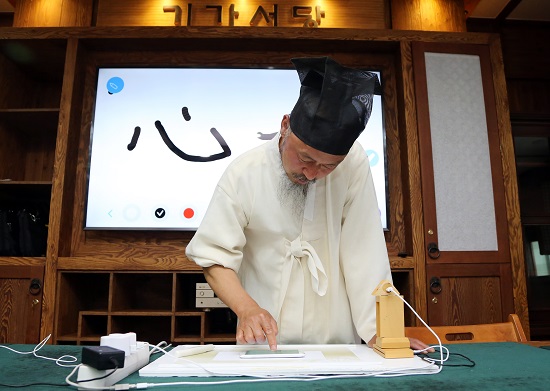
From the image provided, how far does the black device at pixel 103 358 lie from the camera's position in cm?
76

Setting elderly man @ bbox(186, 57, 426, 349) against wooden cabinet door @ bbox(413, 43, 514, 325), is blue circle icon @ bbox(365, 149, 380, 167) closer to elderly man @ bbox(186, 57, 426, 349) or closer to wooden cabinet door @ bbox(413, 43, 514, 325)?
wooden cabinet door @ bbox(413, 43, 514, 325)

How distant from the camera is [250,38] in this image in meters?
2.80

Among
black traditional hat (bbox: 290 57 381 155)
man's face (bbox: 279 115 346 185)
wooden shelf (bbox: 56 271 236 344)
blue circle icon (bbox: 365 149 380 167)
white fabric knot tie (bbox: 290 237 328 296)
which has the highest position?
blue circle icon (bbox: 365 149 380 167)

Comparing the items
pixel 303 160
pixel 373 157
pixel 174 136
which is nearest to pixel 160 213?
pixel 174 136

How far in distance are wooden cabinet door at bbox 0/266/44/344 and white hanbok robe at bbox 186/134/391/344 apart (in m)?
1.59

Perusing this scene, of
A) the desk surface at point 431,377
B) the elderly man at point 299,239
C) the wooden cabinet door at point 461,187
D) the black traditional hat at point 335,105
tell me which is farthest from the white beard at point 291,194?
the wooden cabinet door at point 461,187

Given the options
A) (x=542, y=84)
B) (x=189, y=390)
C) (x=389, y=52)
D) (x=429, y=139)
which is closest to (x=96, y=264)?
(x=189, y=390)

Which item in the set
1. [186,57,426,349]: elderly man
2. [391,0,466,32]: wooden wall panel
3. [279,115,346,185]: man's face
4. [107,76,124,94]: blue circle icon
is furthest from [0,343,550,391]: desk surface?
[391,0,466,32]: wooden wall panel

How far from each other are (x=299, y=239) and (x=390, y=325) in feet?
1.49

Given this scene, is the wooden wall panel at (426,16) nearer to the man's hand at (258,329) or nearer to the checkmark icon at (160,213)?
the checkmark icon at (160,213)

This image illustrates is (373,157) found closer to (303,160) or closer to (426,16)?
(426,16)

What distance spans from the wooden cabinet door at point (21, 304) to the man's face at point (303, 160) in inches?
74.6

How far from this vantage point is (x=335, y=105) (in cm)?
123

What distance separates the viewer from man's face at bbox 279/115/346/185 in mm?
1254
